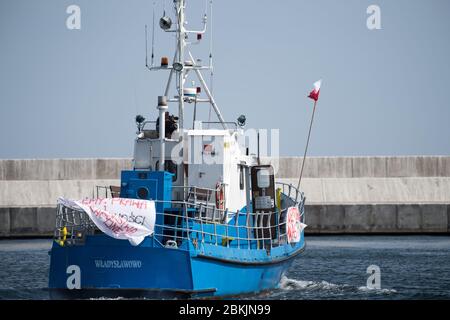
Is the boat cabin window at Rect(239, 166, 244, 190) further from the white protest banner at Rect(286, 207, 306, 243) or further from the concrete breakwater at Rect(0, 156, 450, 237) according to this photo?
the concrete breakwater at Rect(0, 156, 450, 237)

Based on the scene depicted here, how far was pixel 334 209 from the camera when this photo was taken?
4681 centimetres

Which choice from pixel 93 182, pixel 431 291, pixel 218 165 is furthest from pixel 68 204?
pixel 93 182

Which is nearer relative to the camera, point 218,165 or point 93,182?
point 218,165

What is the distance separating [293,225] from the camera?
26719mm

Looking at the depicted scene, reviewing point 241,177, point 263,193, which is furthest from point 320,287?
point 241,177

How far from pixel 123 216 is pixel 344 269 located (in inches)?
480

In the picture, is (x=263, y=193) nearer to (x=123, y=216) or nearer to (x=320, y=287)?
(x=320, y=287)

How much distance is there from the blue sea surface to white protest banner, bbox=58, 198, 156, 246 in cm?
407

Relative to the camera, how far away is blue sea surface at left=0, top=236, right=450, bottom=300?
82.0 ft

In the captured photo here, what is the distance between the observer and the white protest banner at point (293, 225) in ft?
85.7

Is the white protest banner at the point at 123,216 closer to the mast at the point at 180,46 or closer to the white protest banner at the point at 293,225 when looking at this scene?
the mast at the point at 180,46
